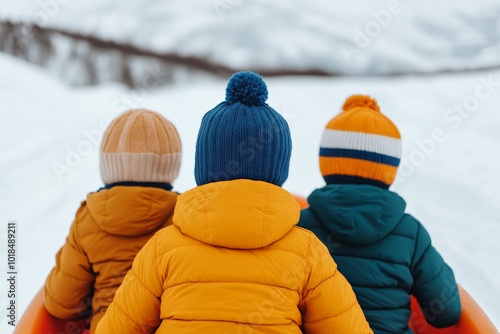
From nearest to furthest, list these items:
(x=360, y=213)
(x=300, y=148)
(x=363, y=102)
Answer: (x=360, y=213) → (x=363, y=102) → (x=300, y=148)

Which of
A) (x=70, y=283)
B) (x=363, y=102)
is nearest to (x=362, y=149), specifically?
→ (x=363, y=102)

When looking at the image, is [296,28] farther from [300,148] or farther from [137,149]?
[137,149]

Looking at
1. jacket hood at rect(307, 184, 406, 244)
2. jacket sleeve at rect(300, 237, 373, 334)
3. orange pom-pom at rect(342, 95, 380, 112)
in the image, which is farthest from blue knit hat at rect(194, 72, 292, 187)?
orange pom-pom at rect(342, 95, 380, 112)

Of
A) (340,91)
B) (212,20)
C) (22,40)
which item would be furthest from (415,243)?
(22,40)

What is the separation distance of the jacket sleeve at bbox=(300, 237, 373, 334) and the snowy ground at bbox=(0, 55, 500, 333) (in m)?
0.98

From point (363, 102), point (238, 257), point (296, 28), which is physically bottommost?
point (238, 257)

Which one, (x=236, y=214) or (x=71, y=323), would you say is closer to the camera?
(x=236, y=214)

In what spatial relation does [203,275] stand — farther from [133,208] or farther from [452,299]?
[452,299]

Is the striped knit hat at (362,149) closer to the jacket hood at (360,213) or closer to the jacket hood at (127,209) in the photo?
the jacket hood at (360,213)

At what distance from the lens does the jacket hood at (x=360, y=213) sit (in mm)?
1060

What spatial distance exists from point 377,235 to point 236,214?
44 cm

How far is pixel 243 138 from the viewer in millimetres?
820

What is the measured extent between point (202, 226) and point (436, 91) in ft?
12.8

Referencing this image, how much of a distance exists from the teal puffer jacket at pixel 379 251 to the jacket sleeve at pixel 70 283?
0.56 m
